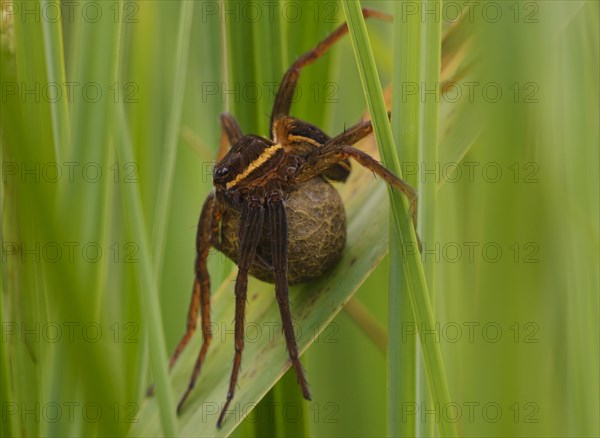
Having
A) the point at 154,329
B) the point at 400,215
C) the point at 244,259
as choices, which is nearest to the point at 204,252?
the point at 244,259

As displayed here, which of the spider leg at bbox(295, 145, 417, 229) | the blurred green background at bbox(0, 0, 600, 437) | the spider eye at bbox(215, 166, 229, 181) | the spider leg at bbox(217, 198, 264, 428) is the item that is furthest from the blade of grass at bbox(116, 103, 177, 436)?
the spider leg at bbox(295, 145, 417, 229)

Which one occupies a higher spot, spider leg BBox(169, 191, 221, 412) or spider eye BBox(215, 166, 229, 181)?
spider eye BBox(215, 166, 229, 181)

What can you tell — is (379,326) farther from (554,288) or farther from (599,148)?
(599,148)

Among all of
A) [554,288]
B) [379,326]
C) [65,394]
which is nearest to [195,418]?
[65,394]

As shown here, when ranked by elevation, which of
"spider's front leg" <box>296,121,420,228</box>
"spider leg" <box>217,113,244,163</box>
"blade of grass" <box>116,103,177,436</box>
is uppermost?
"spider leg" <box>217,113,244,163</box>

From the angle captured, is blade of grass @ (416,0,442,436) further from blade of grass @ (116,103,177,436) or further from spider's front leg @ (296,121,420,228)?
blade of grass @ (116,103,177,436)

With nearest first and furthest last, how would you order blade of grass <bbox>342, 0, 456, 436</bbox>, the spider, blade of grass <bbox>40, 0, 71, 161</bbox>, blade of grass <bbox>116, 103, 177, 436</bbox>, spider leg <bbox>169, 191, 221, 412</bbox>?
blade of grass <bbox>342, 0, 456, 436</bbox> → blade of grass <bbox>116, 103, 177, 436</bbox> → blade of grass <bbox>40, 0, 71, 161</bbox> → the spider → spider leg <bbox>169, 191, 221, 412</bbox>

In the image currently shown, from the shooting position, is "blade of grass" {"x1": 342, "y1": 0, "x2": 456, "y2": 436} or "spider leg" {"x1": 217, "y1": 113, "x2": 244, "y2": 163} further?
"spider leg" {"x1": 217, "y1": 113, "x2": 244, "y2": 163}

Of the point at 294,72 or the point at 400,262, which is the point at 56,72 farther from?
the point at 400,262
